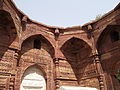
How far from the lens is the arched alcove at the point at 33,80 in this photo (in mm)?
8531

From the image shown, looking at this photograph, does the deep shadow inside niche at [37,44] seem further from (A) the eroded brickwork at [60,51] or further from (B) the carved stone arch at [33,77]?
(B) the carved stone arch at [33,77]

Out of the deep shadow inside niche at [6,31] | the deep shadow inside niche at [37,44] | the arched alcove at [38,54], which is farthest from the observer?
→ the deep shadow inside niche at [37,44]

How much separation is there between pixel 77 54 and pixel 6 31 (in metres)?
5.78

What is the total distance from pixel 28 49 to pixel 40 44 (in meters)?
1.11

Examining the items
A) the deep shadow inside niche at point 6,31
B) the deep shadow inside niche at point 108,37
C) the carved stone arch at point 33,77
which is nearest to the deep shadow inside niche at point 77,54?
the deep shadow inside niche at point 108,37

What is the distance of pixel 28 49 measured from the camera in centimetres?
927

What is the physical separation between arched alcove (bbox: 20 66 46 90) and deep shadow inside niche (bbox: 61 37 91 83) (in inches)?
97.5

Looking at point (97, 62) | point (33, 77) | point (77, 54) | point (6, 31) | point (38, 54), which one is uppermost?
point (6, 31)

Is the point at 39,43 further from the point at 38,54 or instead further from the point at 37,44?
the point at 38,54

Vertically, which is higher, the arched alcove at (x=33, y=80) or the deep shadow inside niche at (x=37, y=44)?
the deep shadow inside niche at (x=37, y=44)

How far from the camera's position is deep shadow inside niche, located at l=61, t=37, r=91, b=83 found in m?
10.2

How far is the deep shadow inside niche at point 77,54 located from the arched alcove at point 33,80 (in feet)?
8.12

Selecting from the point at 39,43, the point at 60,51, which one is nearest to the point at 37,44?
the point at 39,43

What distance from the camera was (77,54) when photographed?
36.4 feet
